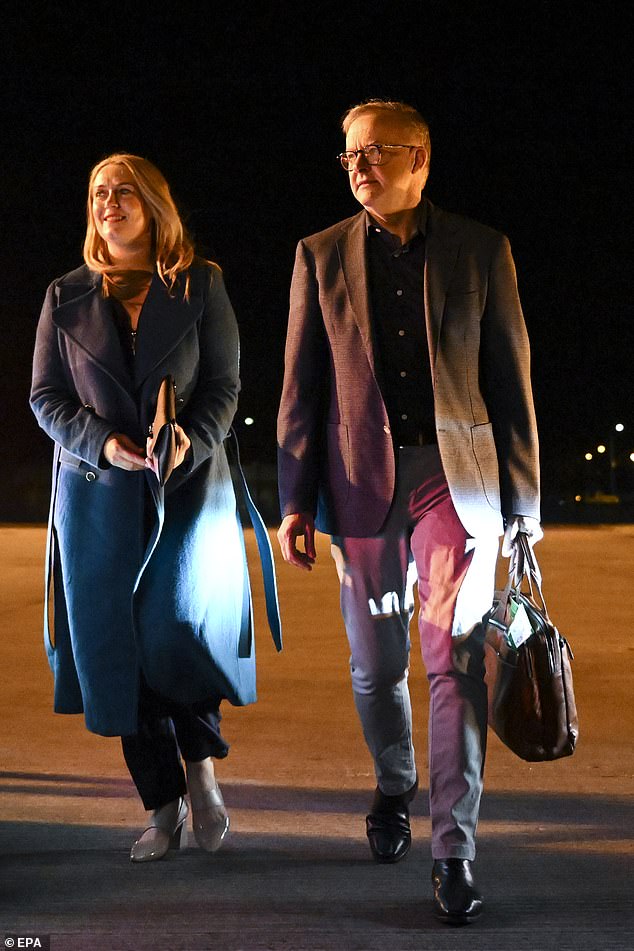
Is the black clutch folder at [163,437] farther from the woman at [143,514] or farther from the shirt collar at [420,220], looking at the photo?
the shirt collar at [420,220]

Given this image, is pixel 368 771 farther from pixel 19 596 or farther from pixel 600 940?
pixel 19 596

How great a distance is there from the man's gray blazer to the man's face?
0.10m

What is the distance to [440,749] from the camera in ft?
12.1

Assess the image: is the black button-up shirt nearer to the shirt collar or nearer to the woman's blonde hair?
the shirt collar

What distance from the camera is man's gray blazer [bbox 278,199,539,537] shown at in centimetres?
380

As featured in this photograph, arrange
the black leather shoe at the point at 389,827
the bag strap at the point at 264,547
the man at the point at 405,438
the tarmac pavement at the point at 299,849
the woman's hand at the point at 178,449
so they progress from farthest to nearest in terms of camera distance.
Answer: the bag strap at the point at 264,547
the black leather shoe at the point at 389,827
the woman's hand at the point at 178,449
the man at the point at 405,438
the tarmac pavement at the point at 299,849

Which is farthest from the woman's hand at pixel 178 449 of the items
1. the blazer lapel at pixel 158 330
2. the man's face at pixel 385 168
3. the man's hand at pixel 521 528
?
the man's hand at pixel 521 528

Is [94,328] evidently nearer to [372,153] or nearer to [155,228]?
[155,228]

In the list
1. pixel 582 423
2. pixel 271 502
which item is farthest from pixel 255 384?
pixel 582 423

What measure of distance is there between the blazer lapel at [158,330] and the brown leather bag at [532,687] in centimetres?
131

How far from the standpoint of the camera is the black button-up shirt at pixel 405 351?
154 inches

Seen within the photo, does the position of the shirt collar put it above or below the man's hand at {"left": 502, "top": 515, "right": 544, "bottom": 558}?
above

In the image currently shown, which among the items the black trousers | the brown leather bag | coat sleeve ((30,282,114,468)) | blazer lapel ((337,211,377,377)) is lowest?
the black trousers

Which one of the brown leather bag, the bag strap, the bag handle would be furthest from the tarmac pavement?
the bag handle
